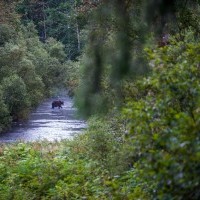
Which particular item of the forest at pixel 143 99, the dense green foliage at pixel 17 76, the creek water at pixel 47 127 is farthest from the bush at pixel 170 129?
the dense green foliage at pixel 17 76

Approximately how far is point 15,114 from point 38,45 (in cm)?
1564

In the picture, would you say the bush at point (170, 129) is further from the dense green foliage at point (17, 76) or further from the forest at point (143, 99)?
the dense green foliage at point (17, 76)

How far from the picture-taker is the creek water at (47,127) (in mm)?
22844

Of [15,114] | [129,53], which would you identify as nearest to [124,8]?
[129,53]

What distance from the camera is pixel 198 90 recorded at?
384 centimetres

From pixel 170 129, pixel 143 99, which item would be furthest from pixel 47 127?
pixel 170 129

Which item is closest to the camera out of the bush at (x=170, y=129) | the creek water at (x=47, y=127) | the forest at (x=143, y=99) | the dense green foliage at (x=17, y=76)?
the bush at (x=170, y=129)

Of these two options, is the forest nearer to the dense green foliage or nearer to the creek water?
the creek water

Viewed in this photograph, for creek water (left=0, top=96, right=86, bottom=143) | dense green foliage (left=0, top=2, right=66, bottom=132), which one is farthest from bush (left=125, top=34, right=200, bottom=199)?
dense green foliage (left=0, top=2, right=66, bottom=132)

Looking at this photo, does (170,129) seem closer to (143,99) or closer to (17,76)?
(143,99)

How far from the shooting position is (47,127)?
2603 centimetres

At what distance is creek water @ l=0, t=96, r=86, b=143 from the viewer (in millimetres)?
22844

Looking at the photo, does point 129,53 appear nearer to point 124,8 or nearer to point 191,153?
point 124,8

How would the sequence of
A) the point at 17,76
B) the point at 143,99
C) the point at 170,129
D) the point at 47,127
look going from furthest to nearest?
the point at 17,76
the point at 47,127
the point at 143,99
the point at 170,129
